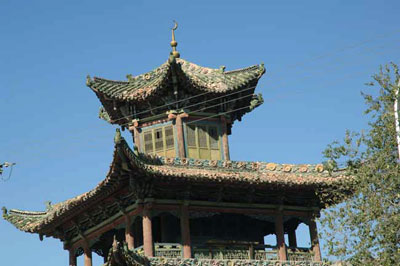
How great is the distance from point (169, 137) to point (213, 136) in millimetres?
1863

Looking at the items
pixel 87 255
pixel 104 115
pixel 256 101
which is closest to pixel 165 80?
pixel 104 115

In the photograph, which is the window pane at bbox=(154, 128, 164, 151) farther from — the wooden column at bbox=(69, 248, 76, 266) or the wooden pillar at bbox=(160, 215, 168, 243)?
the wooden column at bbox=(69, 248, 76, 266)

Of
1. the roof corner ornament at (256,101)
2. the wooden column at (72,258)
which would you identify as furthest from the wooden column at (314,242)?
the wooden column at (72,258)

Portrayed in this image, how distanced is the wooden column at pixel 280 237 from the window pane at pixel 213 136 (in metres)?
4.02

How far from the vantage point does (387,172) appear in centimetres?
2733

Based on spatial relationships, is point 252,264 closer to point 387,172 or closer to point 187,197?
point 187,197

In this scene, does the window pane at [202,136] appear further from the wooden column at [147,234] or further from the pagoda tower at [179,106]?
the wooden column at [147,234]

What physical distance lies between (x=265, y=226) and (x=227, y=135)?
403cm

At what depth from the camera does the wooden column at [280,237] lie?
35094mm

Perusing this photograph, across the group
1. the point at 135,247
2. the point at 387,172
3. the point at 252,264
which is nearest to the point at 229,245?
the point at 252,264

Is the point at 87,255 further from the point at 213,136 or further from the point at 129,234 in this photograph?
the point at 213,136

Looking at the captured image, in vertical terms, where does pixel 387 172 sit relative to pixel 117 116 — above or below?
below

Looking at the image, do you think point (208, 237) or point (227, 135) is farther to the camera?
point (227, 135)

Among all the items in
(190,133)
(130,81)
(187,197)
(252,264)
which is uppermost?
(130,81)
